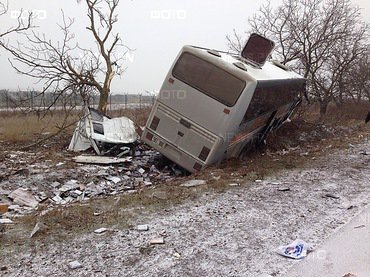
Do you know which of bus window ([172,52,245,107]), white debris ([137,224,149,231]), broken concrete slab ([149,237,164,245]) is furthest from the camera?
bus window ([172,52,245,107])

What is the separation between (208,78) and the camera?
819 centimetres

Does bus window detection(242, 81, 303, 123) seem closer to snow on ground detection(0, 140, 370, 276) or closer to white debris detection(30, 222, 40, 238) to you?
snow on ground detection(0, 140, 370, 276)

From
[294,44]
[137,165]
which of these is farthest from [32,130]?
[294,44]

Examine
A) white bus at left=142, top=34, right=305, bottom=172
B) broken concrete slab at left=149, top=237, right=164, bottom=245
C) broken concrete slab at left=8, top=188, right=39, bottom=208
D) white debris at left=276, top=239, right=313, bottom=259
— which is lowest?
broken concrete slab at left=8, top=188, right=39, bottom=208

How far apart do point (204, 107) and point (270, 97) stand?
2306mm

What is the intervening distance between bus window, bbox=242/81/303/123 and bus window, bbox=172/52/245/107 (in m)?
0.53

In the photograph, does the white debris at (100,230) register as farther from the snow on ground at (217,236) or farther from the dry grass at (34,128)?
the dry grass at (34,128)

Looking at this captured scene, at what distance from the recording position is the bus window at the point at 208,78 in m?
7.98

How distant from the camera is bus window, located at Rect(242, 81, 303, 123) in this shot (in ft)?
27.6

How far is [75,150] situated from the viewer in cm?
1072

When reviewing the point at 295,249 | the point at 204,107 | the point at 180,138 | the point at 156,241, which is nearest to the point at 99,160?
the point at 180,138

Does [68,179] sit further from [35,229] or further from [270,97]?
[270,97]

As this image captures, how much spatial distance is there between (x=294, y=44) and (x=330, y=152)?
12.1 meters

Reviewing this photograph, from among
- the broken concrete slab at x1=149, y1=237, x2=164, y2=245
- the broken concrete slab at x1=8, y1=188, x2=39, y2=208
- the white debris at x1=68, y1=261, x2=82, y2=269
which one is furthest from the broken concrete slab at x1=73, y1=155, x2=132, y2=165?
the white debris at x1=68, y1=261, x2=82, y2=269
